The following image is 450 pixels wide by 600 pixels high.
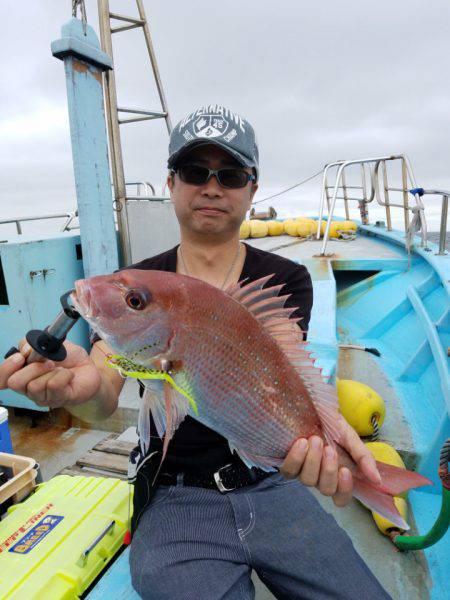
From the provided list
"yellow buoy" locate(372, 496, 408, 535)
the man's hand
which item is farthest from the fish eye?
"yellow buoy" locate(372, 496, 408, 535)

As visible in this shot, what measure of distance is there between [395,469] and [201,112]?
5.71ft

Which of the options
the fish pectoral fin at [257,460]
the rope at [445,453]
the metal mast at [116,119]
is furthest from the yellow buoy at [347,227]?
the fish pectoral fin at [257,460]

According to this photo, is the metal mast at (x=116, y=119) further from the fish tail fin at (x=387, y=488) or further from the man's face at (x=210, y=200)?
the fish tail fin at (x=387, y=488)

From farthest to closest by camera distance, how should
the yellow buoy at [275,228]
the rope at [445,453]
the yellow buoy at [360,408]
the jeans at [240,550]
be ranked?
1. the yellow buoy at [275,228]
2. the yellow buoy at [360,408]
3. the rope at [445,453]
4. the jeans at [240,550]

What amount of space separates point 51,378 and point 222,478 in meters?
0.92

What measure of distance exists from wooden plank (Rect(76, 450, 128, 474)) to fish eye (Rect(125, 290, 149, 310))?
2473 millimetres

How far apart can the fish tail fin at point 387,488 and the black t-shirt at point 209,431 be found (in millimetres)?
597

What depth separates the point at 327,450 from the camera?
53.8 inches

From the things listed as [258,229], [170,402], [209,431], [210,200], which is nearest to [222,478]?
[209,431]

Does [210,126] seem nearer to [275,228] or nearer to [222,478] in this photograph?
[222,478]

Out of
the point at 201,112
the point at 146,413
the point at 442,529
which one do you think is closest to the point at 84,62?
the point at 201,112

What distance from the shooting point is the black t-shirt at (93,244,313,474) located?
69.6 inches

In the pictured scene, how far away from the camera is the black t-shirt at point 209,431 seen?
1767mm

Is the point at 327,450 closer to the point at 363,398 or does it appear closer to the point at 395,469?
the point at 395,469
